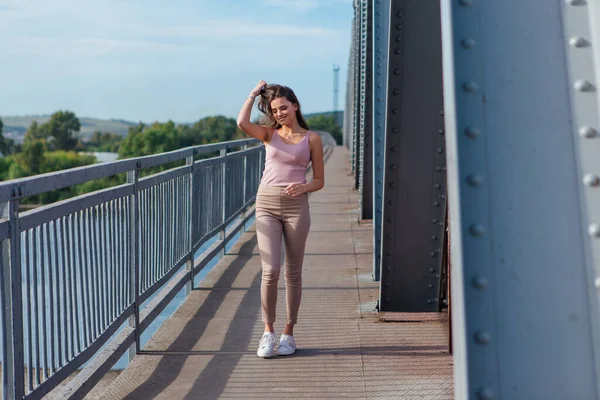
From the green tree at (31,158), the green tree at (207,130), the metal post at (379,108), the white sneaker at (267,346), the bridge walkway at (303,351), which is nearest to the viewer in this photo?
the bridge walkway at (303,351)

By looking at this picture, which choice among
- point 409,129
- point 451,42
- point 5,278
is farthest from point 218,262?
point 451,42

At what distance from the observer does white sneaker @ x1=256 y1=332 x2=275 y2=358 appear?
17.4ft

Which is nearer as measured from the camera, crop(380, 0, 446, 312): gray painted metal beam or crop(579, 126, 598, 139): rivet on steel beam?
crop(579, 126, 598, 139): rivet on steel beam

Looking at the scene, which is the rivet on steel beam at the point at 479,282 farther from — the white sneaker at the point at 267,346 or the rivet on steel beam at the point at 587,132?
the white sneaker at the point at 267,346

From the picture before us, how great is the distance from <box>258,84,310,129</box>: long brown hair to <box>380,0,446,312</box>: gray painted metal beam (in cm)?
70

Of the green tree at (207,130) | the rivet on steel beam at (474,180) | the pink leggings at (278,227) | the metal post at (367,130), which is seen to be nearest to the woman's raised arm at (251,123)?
the pink leggings at (278,227)

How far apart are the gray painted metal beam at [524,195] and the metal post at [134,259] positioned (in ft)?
11.1

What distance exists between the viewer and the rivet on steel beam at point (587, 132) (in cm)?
210

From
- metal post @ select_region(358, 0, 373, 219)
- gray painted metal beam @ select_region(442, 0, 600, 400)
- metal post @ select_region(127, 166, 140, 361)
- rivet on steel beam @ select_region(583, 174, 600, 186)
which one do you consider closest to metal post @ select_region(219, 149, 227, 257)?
metal post @ select_region(358, 0, 373, 219)

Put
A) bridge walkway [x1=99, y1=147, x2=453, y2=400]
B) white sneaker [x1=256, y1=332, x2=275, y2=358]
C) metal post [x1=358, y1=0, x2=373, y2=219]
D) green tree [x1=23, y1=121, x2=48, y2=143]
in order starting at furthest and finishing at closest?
1. green tree [x1=23, y1=121, x2=48, y2=143]
2. metal post [x1=358, y1=0, x2=373, y2=219]
3. white sneaker [x1=256, y1=332, x2=275, y2=358]
4. bridge walkway [x1=99, y1=147, x2=453, y2=400]

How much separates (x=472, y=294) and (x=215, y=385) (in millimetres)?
2936

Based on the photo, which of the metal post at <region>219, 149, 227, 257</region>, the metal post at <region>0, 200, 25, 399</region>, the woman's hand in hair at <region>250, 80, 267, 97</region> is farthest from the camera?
the metal post at <region>219, 149, 227, 257</region>

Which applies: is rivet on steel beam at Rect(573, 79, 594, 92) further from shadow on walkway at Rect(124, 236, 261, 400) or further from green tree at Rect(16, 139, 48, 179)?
green tree at Rect(16, 139, 48, 179)

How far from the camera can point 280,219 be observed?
5.18 m
